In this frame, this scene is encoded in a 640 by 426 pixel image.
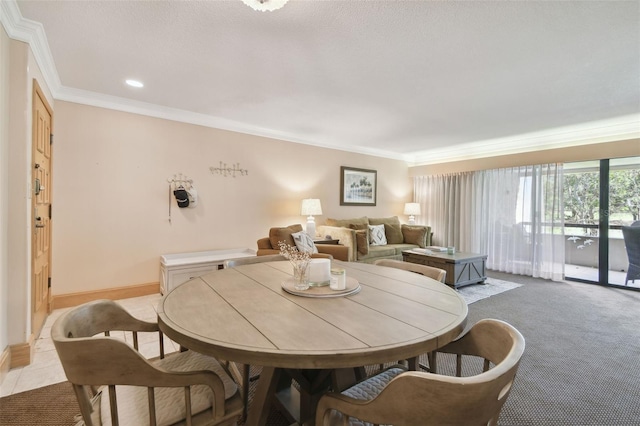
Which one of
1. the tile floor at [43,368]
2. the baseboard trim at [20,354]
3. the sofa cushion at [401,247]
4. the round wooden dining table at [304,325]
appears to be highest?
the round wooden dining table at [304,325]

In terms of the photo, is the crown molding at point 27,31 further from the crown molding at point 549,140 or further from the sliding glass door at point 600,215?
the sliding glass door at point 600,215

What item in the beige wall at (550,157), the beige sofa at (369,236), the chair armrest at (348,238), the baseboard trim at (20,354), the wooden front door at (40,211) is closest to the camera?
the baseboard trim at (20,354)

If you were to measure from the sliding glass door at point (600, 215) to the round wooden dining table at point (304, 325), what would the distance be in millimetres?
4446

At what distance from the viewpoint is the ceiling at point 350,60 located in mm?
1839

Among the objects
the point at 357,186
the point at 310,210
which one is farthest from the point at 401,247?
the point at 310,210

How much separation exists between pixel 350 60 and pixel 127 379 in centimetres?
248

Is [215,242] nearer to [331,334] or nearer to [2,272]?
[2,272]

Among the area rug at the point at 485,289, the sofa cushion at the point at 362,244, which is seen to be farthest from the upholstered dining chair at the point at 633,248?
the sofa cushion at the point at 362,244

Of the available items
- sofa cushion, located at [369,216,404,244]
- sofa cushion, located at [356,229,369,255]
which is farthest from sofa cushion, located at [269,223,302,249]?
sofa cushion, located at [369,216,404,244]

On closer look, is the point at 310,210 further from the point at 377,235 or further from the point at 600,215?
the point at 600,215

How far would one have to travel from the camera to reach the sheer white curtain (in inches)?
181

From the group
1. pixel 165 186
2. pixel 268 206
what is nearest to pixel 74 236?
pixel 165 186

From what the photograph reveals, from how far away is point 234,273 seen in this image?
1.73 meters

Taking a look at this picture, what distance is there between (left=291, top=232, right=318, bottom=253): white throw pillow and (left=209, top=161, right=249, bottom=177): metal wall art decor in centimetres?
124
